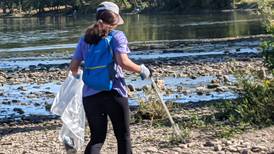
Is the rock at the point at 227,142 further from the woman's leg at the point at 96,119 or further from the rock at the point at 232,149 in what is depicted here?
the woman's leg at the point at 96,119

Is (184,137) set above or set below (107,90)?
below

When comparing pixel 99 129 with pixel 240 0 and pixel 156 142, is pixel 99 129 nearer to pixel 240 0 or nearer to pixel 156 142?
pixel 156 142

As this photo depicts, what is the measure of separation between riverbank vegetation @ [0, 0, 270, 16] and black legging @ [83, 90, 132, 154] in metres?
56.6

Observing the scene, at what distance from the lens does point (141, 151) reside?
27.2 feet

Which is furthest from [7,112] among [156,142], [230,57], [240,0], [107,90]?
[240,0]

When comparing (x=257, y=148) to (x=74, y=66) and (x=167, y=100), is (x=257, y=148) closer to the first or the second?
(x=74, y=66)

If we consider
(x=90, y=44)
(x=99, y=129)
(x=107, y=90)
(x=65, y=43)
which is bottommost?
(x=65, y=43)

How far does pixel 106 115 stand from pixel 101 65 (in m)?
0.56

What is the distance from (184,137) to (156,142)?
0.46 m

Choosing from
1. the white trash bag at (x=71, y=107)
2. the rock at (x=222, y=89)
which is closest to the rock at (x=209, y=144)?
the white trash bag at (x=71, y=107)

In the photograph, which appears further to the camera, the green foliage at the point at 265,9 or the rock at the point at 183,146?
the green foliage at the point at 265,9

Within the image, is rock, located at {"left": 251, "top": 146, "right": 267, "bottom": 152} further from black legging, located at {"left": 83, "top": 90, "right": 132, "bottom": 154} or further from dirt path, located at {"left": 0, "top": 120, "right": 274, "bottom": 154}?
black legging, located at {"left": 83, "top": 90, "right": 132, "bottom": 154}

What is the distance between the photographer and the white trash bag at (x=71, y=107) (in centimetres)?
708

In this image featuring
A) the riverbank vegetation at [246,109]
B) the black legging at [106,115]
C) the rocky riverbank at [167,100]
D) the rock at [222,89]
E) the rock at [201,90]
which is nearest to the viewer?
the black legging at [106,115]
